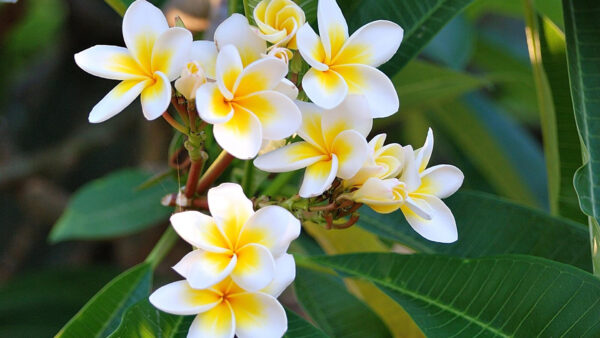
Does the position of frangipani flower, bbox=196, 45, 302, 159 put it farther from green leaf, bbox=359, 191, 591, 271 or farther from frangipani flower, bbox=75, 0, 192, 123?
green leaf, bbox=359, 191, 591, 271

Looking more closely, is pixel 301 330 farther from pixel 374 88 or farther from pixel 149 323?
pixel 374 88

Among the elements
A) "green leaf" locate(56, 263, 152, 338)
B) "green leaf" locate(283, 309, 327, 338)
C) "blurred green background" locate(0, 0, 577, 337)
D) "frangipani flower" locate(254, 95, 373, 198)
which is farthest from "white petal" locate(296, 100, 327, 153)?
"blurred green background" locate(0, 0, 577, 337)

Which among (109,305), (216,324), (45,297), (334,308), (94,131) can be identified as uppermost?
(216,324)

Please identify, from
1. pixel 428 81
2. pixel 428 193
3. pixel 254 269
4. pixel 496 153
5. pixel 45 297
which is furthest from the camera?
pixel 496 153

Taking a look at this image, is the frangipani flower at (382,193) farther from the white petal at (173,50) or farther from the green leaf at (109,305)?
the green leaf at (109,305)

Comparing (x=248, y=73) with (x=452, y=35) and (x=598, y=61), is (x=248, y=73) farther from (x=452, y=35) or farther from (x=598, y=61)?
(x=452, y=35)

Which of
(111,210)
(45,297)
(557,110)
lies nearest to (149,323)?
(557,110)
